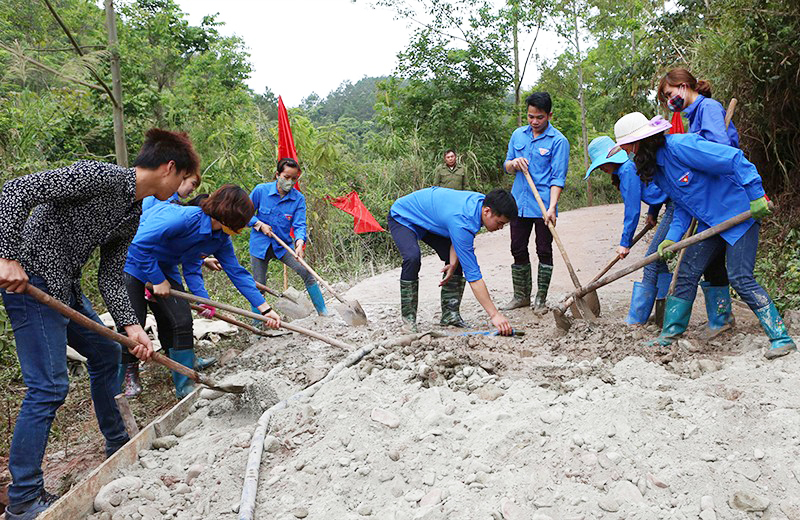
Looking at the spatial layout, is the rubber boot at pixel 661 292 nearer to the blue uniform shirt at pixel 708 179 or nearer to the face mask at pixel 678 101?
the blue uniform shirt at pixel 708 179

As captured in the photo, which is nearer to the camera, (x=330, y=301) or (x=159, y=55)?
(x=330, y=301)

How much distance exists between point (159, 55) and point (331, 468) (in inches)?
714

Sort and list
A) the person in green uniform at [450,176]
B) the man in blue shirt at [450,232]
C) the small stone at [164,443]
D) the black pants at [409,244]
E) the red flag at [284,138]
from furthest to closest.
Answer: the person in green uniform at [450,176], the red flag at [284,138], the black pants at [409,244], the man in blue shirt at [450,232], the small stone at [164,443]

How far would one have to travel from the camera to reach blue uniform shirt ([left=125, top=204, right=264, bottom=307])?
3527 mm

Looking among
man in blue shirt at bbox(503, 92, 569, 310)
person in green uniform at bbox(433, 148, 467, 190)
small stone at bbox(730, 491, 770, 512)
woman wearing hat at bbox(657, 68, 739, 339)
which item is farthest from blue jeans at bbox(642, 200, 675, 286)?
person in green uniform at bbox(433, 148, 467, 190)

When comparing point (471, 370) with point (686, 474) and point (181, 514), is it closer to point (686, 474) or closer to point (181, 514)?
point (686, 474)

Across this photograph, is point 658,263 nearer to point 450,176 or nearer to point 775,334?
point 775,334

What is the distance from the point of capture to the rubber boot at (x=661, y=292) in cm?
399

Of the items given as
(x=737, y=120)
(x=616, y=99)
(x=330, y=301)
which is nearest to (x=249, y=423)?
(x=330, y=301)

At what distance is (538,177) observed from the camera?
4910 millimetres

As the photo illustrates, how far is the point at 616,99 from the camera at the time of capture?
32.1ft

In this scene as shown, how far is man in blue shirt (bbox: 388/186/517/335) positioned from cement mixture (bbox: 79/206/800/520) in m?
0.60

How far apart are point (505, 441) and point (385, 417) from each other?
0.58 m

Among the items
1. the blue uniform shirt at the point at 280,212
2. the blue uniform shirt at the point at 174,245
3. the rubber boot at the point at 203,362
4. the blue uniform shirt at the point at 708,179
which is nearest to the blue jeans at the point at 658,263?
the blue uniform shirt at the point at 708,179
